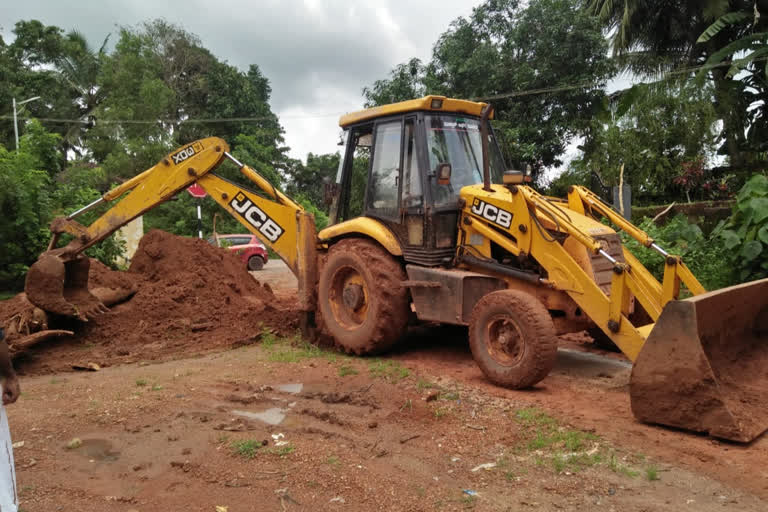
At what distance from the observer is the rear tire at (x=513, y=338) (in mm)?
5184

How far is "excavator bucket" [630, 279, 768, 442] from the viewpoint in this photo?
13.8ft

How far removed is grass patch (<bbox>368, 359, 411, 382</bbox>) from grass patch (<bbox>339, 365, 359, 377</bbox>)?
0.52 feet

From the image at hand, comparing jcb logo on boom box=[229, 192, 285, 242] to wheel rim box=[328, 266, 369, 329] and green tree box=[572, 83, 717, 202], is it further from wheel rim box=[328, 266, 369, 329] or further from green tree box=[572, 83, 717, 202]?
green tree box=[572, 83, 717, 202]

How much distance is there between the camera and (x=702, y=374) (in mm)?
4191

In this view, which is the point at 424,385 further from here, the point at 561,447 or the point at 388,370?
the point at 561,447

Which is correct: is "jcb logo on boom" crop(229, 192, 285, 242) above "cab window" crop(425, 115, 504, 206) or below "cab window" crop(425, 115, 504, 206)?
below

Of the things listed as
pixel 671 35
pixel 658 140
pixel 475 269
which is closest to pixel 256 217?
pixel 475 269

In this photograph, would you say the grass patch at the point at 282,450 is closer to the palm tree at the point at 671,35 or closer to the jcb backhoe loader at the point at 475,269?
the jcb backhoe loader at the point at 475,269

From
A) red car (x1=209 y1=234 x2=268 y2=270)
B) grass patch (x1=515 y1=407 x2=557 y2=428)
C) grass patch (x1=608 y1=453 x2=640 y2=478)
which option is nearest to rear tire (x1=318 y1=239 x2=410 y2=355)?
grass patch (x1=515 y1=407 x2=557 y2=428)

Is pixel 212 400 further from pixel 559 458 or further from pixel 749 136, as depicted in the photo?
pixel 749 136

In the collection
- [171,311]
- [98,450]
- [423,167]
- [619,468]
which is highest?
[423,167]

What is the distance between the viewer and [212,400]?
546cm

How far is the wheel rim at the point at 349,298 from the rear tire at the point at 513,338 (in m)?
1.58

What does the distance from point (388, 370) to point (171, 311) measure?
3870mm
